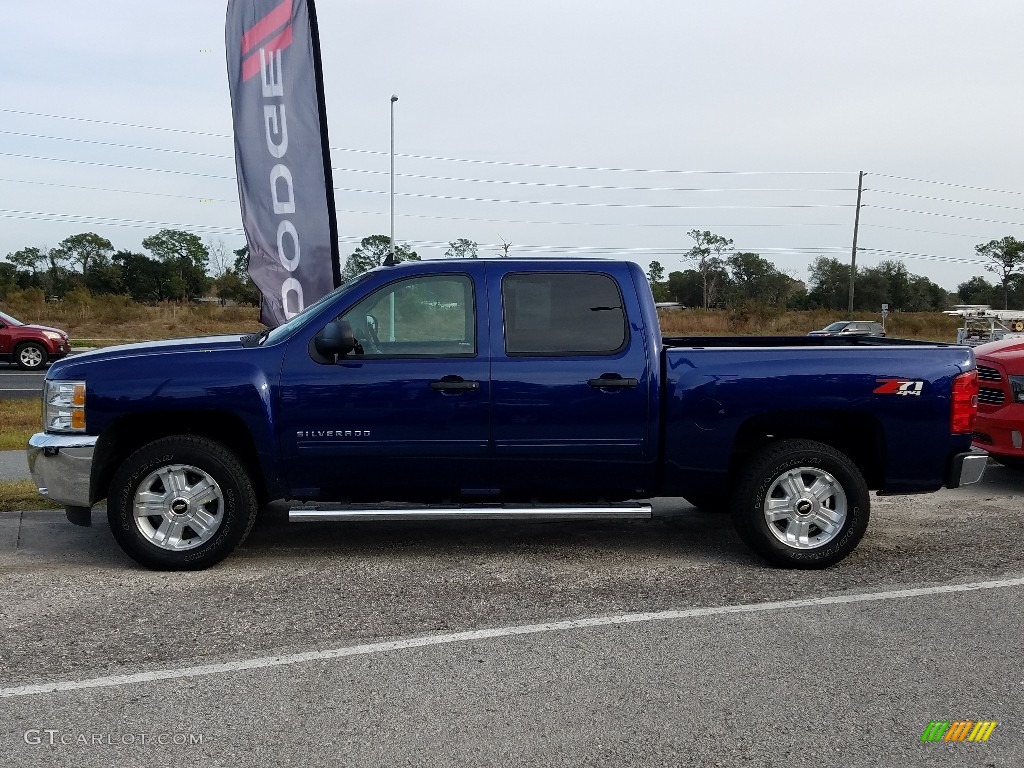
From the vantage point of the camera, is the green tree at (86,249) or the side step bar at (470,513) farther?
the green tree at (86,249)

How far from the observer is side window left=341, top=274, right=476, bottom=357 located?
19.1 feet

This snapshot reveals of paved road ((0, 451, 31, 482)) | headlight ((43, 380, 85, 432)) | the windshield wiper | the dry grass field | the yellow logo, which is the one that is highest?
the windshield wiper

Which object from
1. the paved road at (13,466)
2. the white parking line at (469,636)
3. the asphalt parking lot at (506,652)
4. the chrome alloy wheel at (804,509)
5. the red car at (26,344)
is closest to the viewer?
the asphalt parking lot at (506,652)

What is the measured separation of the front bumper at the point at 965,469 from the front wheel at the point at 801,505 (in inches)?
22.1

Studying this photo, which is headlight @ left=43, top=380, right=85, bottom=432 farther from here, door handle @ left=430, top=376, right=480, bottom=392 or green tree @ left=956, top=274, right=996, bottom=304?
green tree @ left=956, top=274, right=996, bottom=304

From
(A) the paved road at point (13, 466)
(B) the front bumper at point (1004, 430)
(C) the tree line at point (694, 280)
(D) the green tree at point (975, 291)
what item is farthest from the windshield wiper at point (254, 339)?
(D) the green tree at point (975, 291)

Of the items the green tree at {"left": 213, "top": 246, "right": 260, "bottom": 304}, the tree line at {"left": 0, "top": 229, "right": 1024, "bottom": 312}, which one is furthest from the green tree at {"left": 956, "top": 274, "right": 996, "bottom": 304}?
the green tree at {"left": 213, "top": 246, "right": 260, "bottom": 304}

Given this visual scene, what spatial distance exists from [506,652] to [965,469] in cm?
326

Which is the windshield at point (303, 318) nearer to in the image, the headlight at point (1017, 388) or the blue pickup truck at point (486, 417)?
the blue pickup truck at point (486, 417)

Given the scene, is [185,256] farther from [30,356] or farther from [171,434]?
[171,434]

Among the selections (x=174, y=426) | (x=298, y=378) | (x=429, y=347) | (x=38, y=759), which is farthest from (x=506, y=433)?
(x=38, y=759)

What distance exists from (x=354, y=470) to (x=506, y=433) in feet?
3.06

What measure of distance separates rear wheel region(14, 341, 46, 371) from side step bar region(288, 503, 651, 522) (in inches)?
783

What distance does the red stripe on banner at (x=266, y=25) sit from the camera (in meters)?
10.2
